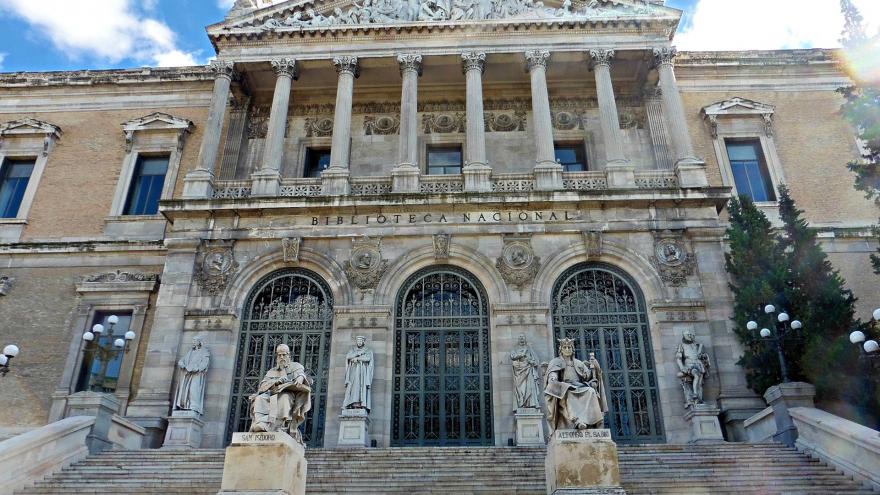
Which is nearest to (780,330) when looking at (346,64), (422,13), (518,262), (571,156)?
(518,262)

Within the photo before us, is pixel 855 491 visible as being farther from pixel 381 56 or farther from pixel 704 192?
pixel 381 56

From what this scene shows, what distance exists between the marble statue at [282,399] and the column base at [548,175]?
10402 mm

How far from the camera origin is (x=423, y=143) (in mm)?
22781

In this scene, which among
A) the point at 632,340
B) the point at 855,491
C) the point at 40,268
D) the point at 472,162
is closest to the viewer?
the point at 855,491

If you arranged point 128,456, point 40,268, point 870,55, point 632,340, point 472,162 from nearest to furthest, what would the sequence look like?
point 128,456 < point 870,55 < point 632,340 < point 472,162 < point 40,268

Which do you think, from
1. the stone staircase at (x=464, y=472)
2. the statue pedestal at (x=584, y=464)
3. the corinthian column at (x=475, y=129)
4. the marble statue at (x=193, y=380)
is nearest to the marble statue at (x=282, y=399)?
the stone staircase at (x=464, y=472)

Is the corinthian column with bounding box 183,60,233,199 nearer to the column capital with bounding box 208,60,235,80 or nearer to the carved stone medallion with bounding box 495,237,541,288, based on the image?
the column capital with bounding box 208,60,235,80

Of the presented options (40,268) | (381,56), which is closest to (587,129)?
(381,56)

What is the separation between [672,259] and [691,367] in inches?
120

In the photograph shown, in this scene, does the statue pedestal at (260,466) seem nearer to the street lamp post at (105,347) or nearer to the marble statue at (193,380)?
the marble statue at (193,380)

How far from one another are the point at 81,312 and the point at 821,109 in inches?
946

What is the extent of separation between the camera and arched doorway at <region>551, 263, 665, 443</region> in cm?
1697

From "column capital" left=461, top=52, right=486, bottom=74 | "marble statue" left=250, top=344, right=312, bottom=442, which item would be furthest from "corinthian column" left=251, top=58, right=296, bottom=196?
"marble statue" left=250, top=344, right=312, bottom=442

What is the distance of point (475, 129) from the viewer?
20.4 meters
